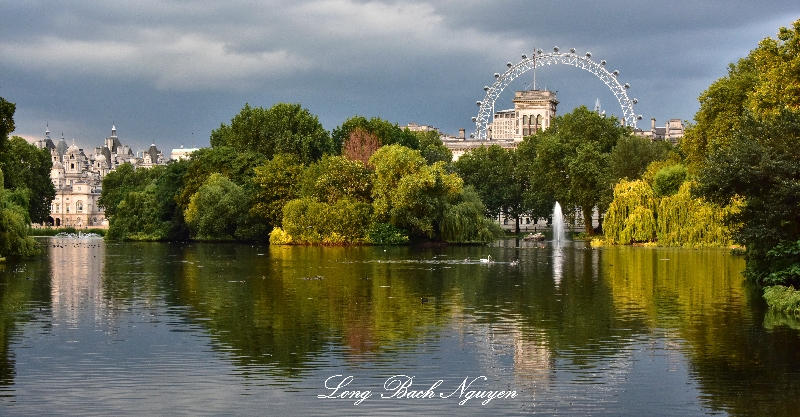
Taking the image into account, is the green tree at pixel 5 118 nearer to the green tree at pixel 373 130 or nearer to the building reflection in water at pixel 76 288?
the building reflection in water at pixel 76 288

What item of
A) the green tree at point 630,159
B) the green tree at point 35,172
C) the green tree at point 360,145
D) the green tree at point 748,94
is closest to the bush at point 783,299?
the green tree at point 748,94

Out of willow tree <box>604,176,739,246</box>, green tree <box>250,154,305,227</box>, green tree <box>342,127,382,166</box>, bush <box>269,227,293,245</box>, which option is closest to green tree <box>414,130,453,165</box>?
green tree <box>342,127,382,166</box>

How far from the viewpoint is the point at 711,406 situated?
15867 millimetres

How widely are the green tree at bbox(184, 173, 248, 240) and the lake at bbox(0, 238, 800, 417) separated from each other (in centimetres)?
4559

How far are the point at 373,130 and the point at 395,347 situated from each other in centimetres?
7697

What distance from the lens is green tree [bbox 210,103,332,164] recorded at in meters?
Answer: 94.2

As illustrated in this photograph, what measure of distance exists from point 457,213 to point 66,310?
1932 inches

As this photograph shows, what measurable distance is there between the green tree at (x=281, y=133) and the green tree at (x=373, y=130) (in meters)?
2.62

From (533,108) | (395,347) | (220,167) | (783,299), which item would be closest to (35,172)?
(220,167)

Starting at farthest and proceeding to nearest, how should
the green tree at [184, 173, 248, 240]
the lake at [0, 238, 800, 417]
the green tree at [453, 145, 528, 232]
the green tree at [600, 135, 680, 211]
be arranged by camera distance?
the green tree at [453, 145, 528, 232], the green tree at [600, 135, 680, 211], the green tree at [184, 173, 248, 240], the lake at [0, 238, 800, 417]

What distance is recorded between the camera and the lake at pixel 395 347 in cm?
1620

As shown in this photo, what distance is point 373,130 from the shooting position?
3834 inches

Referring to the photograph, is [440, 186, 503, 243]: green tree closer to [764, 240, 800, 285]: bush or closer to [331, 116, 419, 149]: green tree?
[331, 116, 419, 149]: green tree

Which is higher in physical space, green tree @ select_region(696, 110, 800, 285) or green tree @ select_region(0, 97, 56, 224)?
green tree @ select_region(0, 97, 56, 224)
